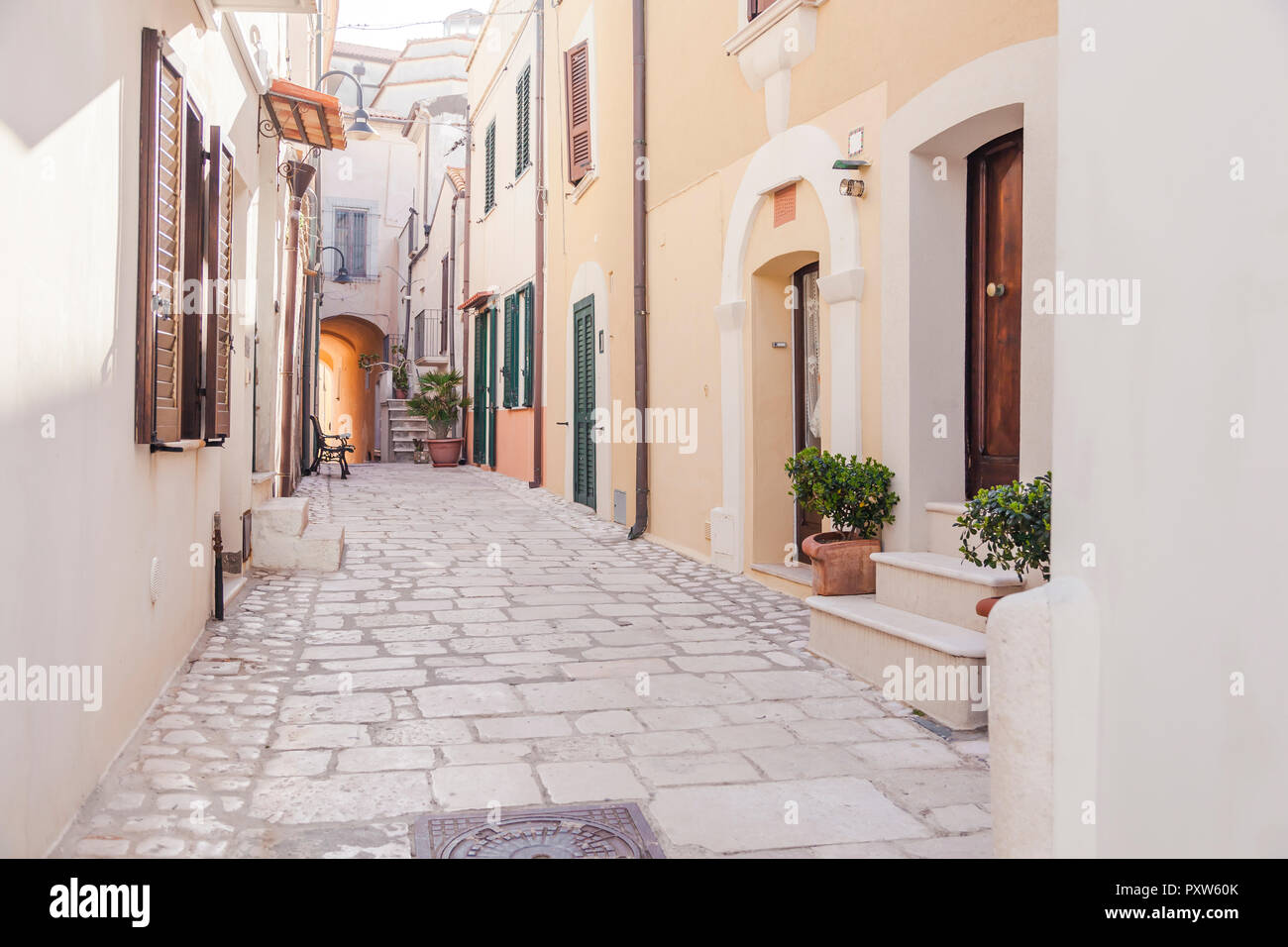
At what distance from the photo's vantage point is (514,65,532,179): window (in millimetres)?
15492

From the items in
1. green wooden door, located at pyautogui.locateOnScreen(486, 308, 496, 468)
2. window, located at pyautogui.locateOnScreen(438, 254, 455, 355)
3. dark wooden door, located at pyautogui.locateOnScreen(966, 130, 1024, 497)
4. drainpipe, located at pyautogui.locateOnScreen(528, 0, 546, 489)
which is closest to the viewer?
dark wooden door, located at pyautogui.locateOnScreen(966, 130, 1024, 497)

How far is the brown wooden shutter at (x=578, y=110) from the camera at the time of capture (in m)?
12.4

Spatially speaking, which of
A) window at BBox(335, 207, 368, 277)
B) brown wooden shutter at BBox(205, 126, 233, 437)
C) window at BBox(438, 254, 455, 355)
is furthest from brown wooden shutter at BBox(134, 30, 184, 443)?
window at BBox(335, 207, 368, 277)

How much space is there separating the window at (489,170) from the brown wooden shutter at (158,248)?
14.3 m

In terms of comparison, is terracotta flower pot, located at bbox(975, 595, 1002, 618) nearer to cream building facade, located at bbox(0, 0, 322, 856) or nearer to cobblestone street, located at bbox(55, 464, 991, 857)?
cobblestone street, located at bbox(55, 464, 991, 857)

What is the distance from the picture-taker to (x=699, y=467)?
8.98 metres

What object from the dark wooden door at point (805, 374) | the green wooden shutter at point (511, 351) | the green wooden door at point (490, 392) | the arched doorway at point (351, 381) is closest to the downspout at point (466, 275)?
the green wooden door at point (490, 392)

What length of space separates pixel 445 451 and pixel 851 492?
15.0 m

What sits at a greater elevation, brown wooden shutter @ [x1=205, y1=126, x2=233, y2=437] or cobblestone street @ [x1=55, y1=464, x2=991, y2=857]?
brown wooden shutter @ [x1=205, y1=126, x2=233, y2=437]

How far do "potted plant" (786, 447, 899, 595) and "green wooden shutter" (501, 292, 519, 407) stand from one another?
35.6 ft

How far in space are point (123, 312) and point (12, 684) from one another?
171 cm

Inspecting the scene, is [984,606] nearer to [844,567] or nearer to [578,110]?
[844,567]
